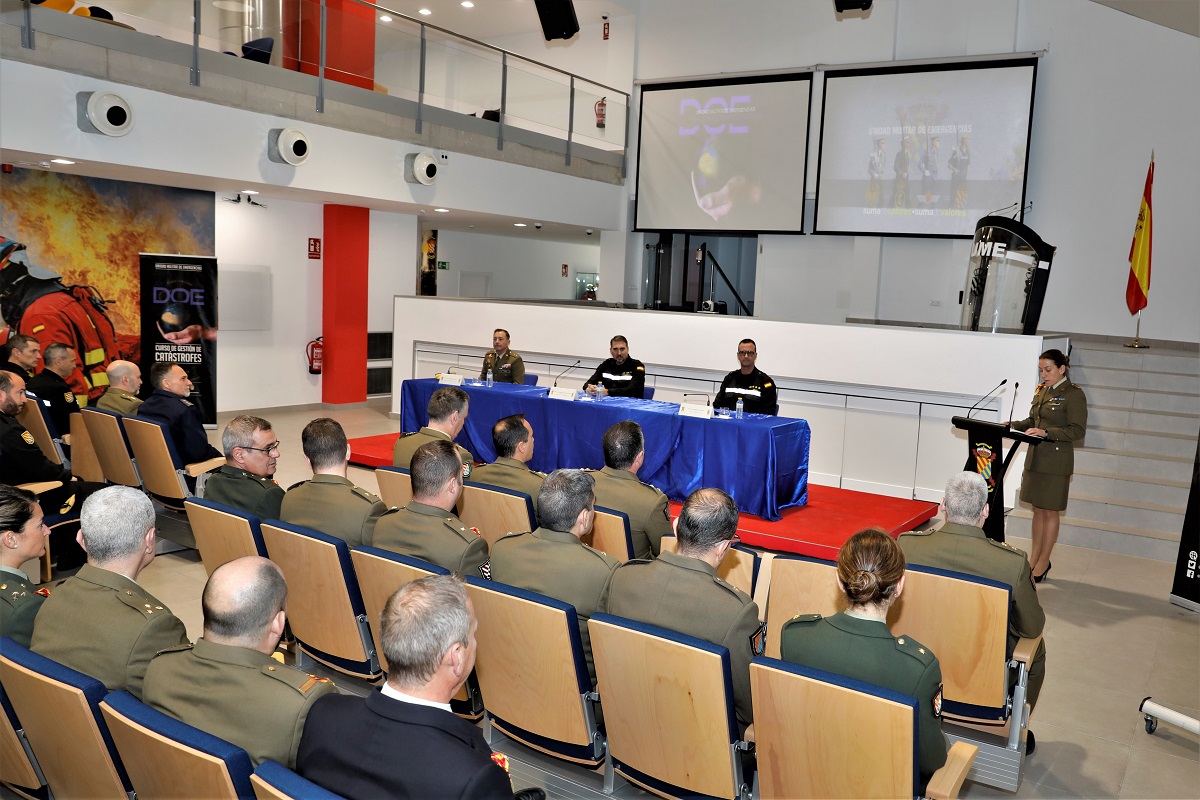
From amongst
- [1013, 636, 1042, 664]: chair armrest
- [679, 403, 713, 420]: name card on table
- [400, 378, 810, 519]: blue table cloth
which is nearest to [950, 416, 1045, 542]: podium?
[400, 378, 810, 519]: blue table cloth

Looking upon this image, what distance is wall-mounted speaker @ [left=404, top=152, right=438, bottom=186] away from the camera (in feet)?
32.8

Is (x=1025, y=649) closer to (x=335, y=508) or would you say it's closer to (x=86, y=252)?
(x=335, y=508)

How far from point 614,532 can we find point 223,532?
165 cm

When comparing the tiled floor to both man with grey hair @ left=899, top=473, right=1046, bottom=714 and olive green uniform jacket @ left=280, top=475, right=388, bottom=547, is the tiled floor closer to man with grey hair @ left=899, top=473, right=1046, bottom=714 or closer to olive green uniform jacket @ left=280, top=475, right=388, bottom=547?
man with grey hair @ left=899, top=473, right=1046, bottom=714

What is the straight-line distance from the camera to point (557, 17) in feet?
28.3

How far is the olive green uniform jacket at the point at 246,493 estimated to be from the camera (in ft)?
13.9

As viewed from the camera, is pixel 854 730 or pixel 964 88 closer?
pixel 854 730

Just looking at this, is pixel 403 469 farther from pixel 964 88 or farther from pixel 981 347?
pixel 964 88

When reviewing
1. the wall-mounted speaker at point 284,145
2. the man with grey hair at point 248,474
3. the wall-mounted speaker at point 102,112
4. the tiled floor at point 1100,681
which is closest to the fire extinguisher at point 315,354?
the wall-mounted speaker at point 284,145

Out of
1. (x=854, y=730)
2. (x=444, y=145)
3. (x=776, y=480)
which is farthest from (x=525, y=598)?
(x=444, y=145)

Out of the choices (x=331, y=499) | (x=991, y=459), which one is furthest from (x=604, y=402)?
(x=331, y=499)

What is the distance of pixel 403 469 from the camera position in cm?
474

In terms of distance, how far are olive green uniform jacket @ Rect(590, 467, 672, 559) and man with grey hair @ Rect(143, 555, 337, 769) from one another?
2.19 m

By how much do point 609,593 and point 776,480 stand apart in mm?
3832
